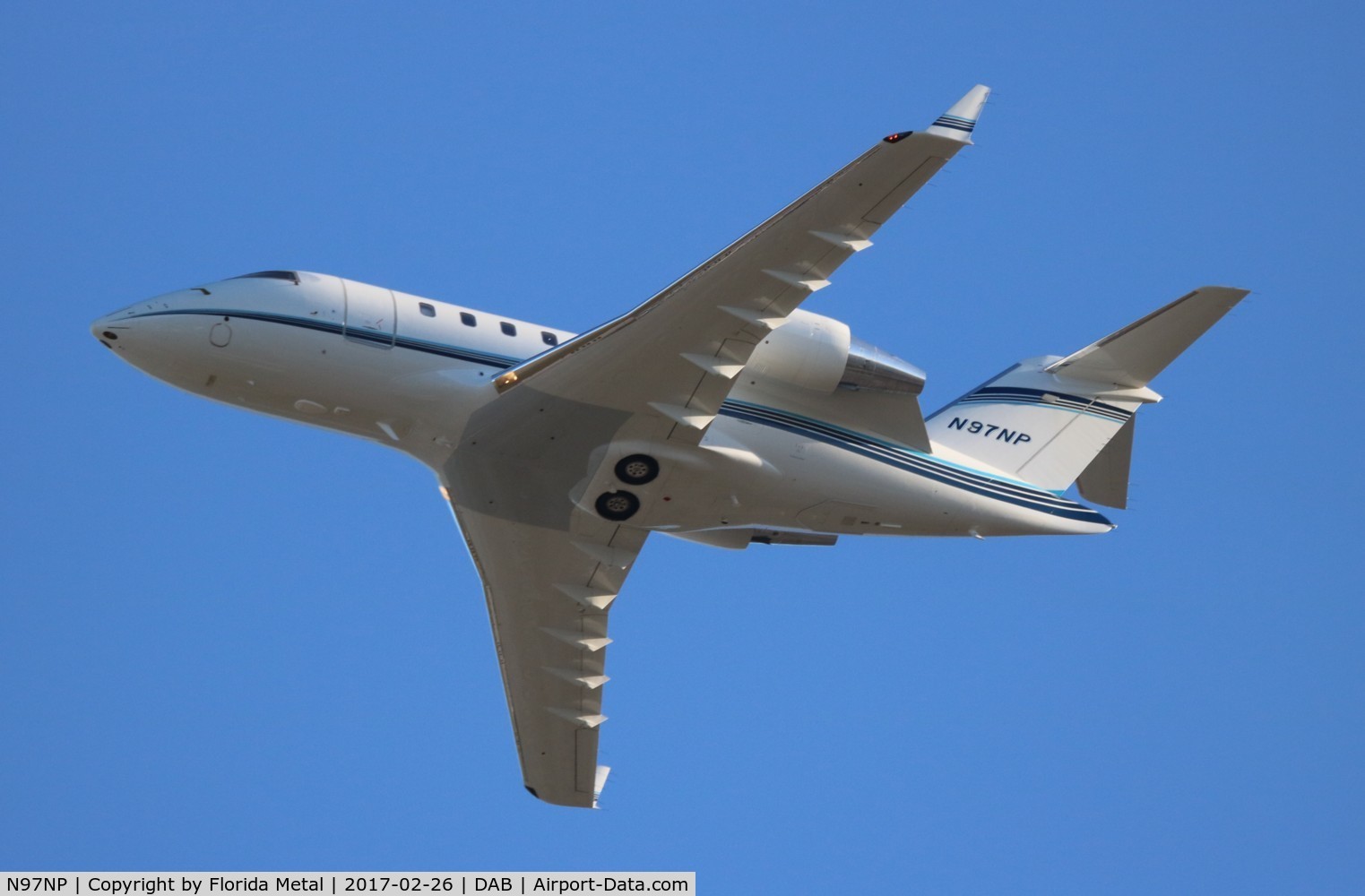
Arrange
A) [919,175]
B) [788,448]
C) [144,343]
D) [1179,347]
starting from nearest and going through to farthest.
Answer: [919,175]
[144,343]
[788,448]
[1179,347]

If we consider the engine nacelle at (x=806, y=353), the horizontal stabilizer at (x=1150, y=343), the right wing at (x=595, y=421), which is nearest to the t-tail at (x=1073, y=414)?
the horizontal stabilizer at (x=1150, y=343)

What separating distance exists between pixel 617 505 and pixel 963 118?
7207 millimetres

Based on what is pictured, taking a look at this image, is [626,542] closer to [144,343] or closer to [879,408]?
[879,408]

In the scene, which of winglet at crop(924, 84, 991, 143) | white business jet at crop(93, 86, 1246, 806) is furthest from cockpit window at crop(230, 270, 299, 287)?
winglet at crop(924, 84, 991, 143)

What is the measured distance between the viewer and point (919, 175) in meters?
18.9

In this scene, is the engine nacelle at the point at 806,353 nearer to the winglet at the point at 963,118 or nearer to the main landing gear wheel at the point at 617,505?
the main landing gear wheel at the point at 617,505

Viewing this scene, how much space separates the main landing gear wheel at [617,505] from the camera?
22594mm

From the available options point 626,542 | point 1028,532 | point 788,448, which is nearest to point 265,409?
point 626,542

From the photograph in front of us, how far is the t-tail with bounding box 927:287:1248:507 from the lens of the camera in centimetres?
2508

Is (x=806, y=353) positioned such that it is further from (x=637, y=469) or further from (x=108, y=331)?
(x=108, y=331)

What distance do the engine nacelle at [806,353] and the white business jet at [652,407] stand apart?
0.09ft

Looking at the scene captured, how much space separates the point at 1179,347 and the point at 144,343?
1467cm

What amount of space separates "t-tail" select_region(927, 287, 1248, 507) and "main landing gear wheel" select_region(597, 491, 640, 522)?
193 inches
